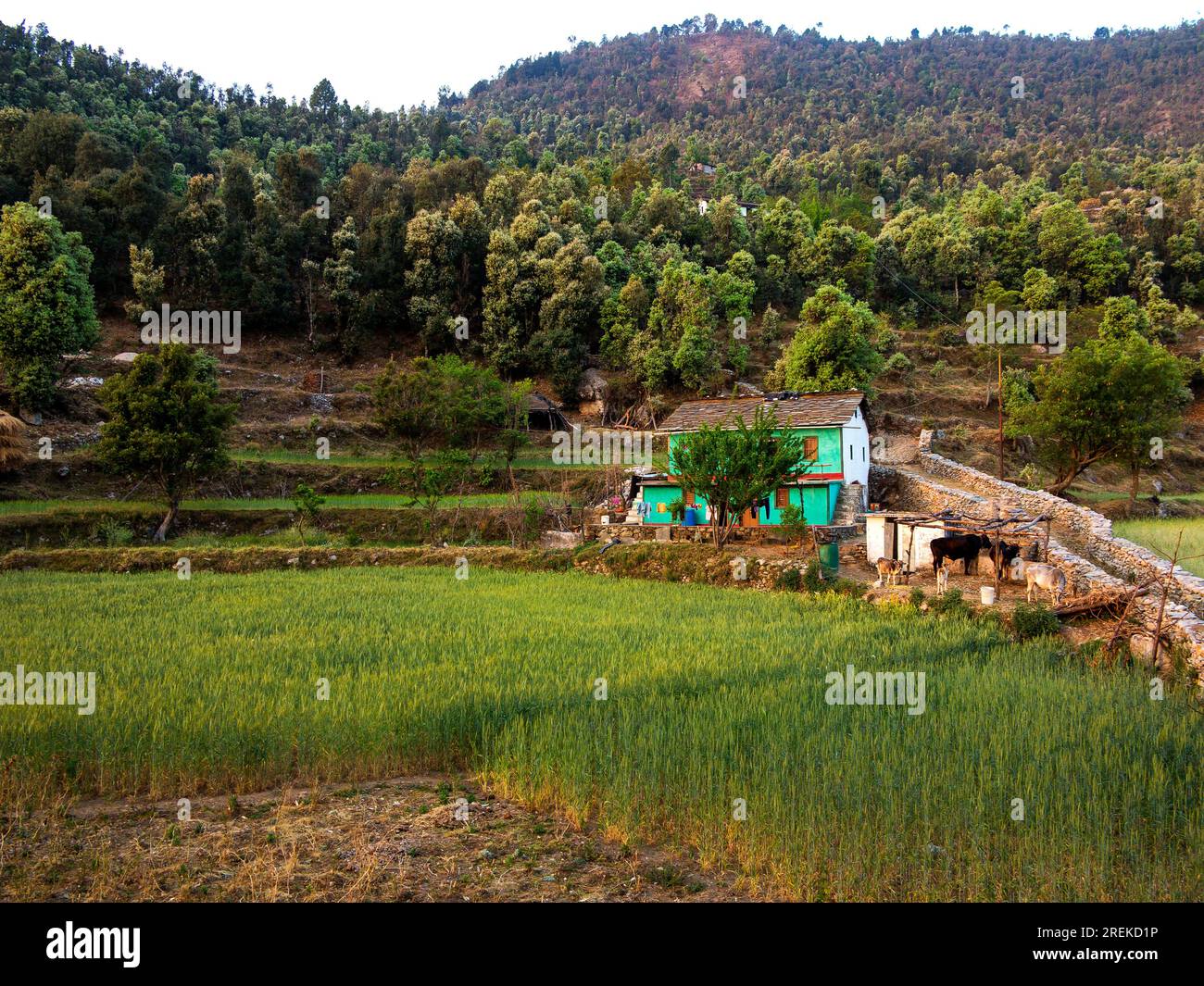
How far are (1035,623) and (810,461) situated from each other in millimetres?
14839

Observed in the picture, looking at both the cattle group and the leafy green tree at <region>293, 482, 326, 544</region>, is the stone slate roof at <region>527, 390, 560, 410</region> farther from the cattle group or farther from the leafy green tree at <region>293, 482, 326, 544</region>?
the cattle group

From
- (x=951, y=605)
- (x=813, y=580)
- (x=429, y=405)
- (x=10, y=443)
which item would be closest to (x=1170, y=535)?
(x=813, y=580)

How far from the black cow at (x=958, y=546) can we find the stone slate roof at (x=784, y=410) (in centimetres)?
960

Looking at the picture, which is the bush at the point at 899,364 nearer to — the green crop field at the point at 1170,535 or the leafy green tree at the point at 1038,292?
the leafy green tree at the point at 1038,292

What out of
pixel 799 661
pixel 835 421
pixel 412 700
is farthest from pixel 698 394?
pixel 412 700

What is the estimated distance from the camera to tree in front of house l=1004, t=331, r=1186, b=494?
30.4 metres

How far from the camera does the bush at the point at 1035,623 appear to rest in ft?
45.1

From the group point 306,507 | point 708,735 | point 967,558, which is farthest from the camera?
Result: point 306,507

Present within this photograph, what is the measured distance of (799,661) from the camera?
11.5 meters

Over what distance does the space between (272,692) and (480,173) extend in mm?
62699

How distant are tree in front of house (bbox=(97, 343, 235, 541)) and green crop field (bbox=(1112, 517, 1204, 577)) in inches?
1172

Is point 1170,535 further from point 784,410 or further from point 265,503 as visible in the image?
point 265,503

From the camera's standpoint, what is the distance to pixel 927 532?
2039 centimetres
